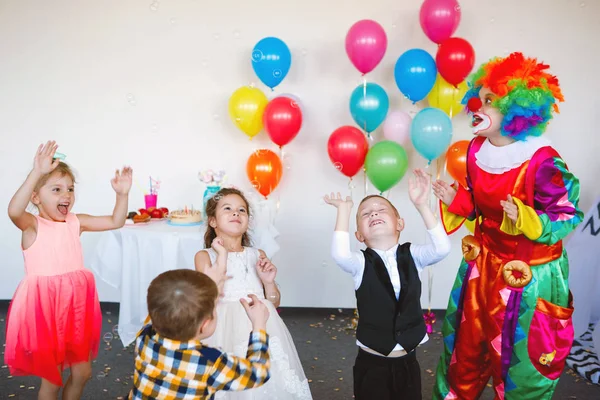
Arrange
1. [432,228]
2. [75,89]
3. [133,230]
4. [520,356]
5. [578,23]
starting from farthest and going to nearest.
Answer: [75,89], [578,23], [133,230], [520,356], [432,228]

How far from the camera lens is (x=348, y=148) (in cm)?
322

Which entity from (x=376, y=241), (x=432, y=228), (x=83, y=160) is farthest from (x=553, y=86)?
(x=83, y=160)

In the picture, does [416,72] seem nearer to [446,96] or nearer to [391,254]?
[446,96]

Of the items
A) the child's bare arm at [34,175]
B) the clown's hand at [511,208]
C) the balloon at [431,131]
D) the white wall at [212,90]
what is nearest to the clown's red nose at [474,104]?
the clown's hand at [511,208]

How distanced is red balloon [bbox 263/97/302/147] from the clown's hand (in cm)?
165

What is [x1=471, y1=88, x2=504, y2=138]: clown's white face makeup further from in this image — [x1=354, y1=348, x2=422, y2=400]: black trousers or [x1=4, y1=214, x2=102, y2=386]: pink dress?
[x1=4, y1=214, x2=102, y2=386]: pink dress

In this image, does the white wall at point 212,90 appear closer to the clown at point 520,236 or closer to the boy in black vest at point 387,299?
the clown at point 520,236

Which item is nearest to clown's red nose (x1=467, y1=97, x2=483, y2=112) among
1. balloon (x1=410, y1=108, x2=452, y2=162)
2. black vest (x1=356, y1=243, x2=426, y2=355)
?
black vest (x1=356, y1=243, x2=426, y2=355)

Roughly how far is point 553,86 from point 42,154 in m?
1.89

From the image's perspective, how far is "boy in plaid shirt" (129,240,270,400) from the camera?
1.36 m

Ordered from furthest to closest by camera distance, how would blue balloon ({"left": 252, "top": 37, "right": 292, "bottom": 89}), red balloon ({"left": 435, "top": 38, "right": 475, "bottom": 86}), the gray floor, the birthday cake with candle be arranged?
blue balloon ({"left": 252, "top": 37, "right": 292, "bottom": 89}) < the birthday cake with candle < red balloon ({"left": 435, "top": 38, "right": 475, "bottom": 86}) < the gray floor

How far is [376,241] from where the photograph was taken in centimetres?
193

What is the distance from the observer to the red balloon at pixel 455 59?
3.07 metres

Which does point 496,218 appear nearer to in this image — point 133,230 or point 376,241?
point 376,241
